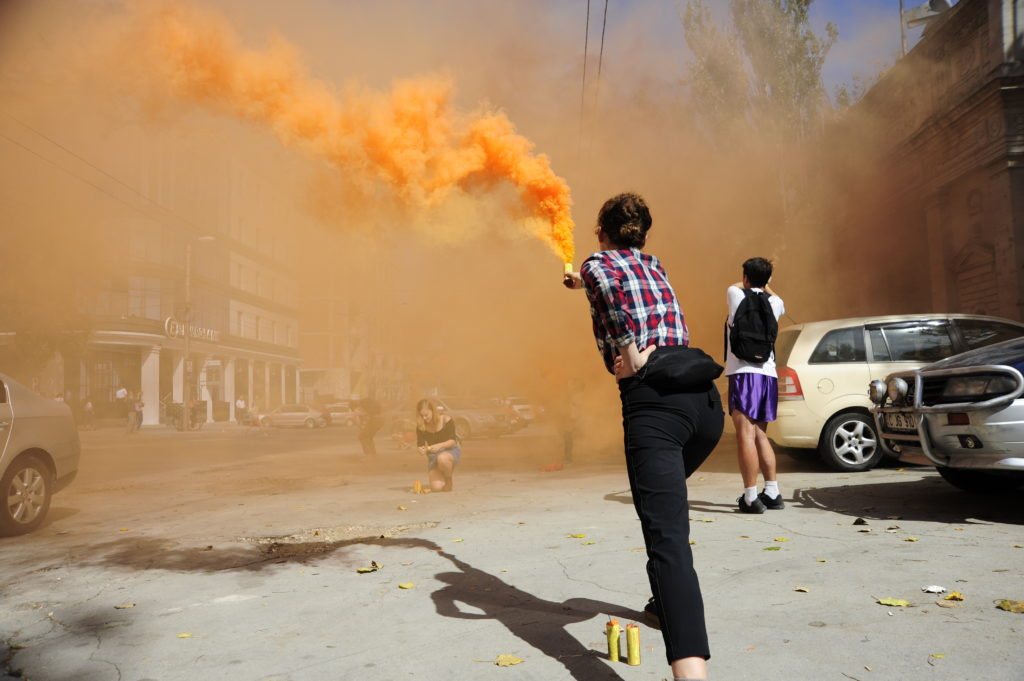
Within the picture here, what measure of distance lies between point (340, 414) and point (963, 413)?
30.6 m

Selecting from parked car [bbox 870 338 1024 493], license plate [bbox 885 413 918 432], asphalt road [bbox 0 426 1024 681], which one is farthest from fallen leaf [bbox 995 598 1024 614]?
license plate [bbox 885 413 918 432]

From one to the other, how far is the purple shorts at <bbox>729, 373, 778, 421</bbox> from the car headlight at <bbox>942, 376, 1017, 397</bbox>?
1.15 m

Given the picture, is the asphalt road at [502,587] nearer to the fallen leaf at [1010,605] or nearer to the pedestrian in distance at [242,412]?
the fallen leaf at [1010,605]

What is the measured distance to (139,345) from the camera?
36.4 meters

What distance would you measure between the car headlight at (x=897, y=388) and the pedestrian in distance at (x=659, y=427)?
11.6 ft

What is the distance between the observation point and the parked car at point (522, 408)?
2166 cm

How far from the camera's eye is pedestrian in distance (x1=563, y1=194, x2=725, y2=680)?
2.29 meters

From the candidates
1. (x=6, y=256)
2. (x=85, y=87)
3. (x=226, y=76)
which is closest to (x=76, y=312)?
(x=6, y=256)

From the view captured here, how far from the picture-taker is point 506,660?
9.05 ft

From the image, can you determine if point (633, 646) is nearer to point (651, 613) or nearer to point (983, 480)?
point (651, 613)

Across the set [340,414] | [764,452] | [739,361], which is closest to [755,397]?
[739,361]

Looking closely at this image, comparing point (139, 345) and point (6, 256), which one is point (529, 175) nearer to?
point (6, 256)

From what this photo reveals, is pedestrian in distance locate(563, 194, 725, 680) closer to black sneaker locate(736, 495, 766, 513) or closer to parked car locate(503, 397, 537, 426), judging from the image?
black sneaker locate(736, 495, 766, 513)

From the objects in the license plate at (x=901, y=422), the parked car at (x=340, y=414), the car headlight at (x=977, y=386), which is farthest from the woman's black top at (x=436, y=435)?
the parked car at (x=340, y=414)
